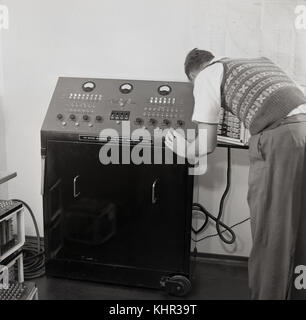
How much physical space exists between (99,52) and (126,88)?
1.29 ft

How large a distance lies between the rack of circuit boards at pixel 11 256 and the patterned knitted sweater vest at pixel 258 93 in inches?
41.9

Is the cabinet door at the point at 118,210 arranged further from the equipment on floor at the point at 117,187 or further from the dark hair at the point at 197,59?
the dark hair at the point at 197,59

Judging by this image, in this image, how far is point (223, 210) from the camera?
8.95 ft

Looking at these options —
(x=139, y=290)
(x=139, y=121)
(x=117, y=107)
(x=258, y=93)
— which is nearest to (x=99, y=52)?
(x=117, y=107)

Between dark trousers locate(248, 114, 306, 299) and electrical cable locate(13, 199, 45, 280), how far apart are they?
1.25 metres

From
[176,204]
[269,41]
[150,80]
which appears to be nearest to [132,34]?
[150,80]

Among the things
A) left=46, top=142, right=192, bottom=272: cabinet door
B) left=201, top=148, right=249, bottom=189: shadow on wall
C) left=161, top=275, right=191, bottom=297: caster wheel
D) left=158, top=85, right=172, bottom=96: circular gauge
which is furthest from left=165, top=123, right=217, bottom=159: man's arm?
left=161, top=275, right=191, bottom=297: caster wheel

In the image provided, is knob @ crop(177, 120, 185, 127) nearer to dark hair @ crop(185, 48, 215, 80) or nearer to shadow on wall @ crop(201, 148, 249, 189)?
dark hair @ crop(185, 48, 215, 80)

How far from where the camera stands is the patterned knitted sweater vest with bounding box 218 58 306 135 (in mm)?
1841

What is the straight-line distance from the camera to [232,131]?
242cm

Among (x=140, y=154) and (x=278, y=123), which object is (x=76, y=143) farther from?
(x=278, y=123)

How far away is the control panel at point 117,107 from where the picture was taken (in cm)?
229

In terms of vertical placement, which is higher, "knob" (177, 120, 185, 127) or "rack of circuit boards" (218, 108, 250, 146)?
"knob" (177, 120, 185, 127)

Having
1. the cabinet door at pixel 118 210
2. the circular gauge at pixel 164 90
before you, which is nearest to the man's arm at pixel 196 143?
the cabinet door at pixel 118 210
